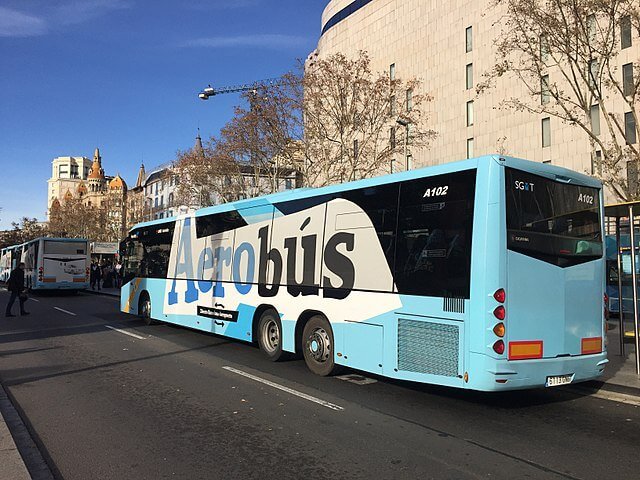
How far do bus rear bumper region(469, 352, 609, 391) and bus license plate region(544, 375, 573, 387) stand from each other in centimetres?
2

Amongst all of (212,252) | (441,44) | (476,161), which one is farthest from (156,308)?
(441,44)

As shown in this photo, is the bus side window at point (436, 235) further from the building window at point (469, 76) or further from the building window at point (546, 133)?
the building window at point (469, 76)

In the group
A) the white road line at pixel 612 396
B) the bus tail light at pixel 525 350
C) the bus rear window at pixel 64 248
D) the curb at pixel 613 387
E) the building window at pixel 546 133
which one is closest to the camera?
the bus tail light at pixel 525 350

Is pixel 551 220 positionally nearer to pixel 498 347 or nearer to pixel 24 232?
pixel 498 347

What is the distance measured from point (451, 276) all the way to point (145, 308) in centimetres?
1131

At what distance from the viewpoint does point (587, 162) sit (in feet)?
105

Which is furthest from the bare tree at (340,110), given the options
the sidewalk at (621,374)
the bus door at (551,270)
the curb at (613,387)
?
the bus door at (551,270)

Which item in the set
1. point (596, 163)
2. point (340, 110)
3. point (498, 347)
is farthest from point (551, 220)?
point (340, 110)

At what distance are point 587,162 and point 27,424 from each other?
3344 centimetres

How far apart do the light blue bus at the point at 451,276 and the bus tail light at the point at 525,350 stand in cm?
1

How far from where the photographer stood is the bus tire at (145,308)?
15.0 m

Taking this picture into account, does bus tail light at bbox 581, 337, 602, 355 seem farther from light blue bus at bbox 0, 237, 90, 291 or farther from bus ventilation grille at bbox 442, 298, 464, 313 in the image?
light blue bus at bbox 0, 237, 90, 291

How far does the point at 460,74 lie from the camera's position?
129ft

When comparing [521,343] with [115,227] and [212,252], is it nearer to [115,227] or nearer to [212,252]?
[212,252]
